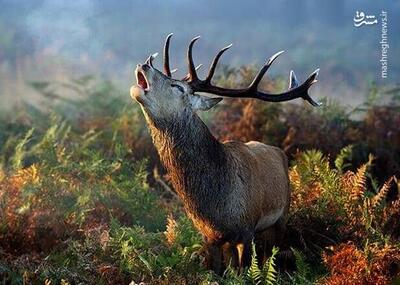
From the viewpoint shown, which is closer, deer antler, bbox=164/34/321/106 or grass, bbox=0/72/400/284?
grass, bbox=0/72/400/284

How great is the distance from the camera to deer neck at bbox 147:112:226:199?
5.94m

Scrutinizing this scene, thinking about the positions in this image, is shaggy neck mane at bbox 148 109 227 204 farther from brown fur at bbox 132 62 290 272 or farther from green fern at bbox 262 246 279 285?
green fern at bbox 262 246 279 285

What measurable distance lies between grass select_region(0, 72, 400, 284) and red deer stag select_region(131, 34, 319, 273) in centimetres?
27

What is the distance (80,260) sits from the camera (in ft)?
19.7

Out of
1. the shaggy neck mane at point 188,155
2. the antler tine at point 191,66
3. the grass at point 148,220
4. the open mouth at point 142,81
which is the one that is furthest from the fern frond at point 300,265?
the open mouth at point 142,81

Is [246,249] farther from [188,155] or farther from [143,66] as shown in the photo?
[143,66]

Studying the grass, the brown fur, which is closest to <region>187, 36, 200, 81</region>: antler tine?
the brown fur

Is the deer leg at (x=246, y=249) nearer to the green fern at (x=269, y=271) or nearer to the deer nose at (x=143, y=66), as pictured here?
the green fern at (x=269, y=271)

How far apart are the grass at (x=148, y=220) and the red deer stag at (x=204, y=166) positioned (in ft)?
0.88

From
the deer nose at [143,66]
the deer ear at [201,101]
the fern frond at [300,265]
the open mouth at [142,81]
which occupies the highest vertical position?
the deer nose at [143,66]

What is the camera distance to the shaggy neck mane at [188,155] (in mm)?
5938

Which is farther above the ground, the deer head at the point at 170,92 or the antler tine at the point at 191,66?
the antler tine at the point at 191,66

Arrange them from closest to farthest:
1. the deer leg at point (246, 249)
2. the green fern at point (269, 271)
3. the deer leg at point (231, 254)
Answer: the green fern at point (269, 271)
the deer leg at point (246, 249)
the deer leg at point (231, 254)

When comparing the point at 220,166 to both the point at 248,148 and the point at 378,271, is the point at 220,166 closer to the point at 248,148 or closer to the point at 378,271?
the point at 248,148
